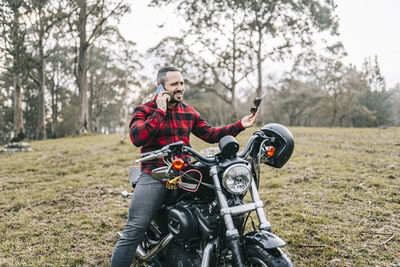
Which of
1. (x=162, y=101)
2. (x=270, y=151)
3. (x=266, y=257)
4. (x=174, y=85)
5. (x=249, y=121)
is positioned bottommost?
(x=266, y=257)

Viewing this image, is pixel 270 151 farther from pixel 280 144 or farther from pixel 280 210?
pixel 280 210

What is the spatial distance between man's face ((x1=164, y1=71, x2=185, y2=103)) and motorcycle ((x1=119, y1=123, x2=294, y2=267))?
0.60 m

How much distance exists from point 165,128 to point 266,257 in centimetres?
148

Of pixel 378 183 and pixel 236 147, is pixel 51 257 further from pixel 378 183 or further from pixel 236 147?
pixel 378 183

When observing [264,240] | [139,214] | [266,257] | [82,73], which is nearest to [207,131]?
[139,214]

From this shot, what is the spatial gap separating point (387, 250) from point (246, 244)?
2.58 meters

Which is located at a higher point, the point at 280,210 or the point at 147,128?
the point at 147,128

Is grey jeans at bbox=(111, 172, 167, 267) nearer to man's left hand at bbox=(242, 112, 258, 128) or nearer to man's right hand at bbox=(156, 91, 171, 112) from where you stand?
man's right hand at bbox=(156, 91, 171, 112)

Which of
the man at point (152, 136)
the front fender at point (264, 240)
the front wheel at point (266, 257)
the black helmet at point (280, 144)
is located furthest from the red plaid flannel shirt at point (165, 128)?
the front wheel at point (266, 257)

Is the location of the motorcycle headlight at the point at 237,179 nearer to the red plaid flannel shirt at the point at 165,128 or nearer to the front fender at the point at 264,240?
the front fender at the point at 264,240

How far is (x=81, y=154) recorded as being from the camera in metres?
11.4

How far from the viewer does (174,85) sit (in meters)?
2.75

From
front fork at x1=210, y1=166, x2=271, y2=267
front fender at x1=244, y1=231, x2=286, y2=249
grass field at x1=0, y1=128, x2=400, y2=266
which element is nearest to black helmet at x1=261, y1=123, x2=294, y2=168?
front fork at x1=210, y1=166, x2=271, y2=267

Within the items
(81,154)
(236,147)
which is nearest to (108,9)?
(81,154)
